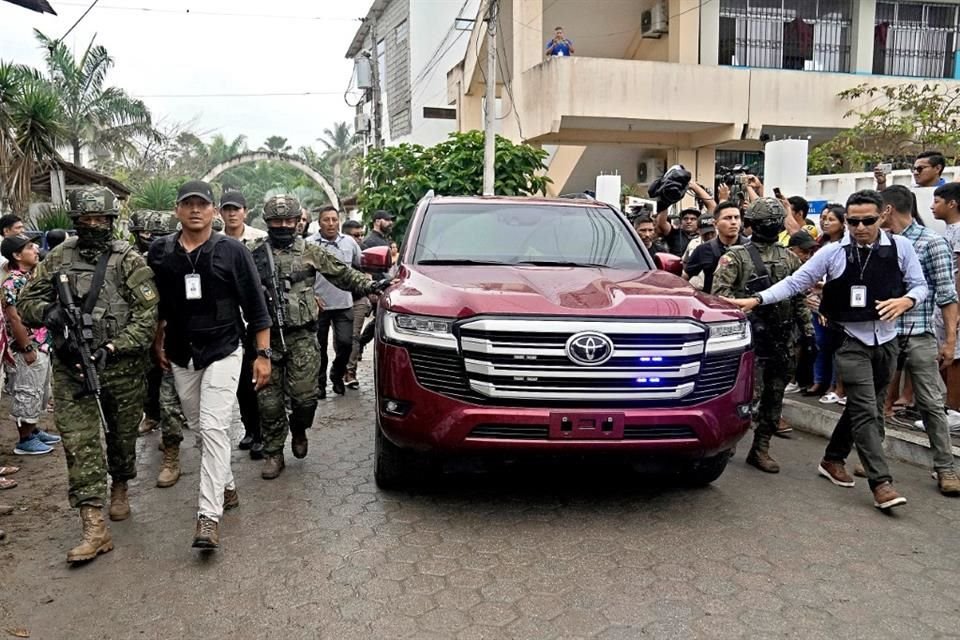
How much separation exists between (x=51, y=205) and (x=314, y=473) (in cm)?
1195

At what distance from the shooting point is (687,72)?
15.6 m

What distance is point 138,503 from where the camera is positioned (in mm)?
4629

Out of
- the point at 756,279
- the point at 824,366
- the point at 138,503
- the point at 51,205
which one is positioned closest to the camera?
the point at 138,503

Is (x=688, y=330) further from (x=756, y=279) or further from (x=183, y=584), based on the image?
(x=183, y=584)

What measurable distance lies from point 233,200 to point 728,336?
3792 mm

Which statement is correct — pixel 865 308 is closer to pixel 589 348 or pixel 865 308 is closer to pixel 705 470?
pixel 705 470

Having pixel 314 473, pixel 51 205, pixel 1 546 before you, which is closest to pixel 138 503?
pixel 1 546

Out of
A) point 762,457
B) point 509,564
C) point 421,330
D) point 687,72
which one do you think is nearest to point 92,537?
point 421,330

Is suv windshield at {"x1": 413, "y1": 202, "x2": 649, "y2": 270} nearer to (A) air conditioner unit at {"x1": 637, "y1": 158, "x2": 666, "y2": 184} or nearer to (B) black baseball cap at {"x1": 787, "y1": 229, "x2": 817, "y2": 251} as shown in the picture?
(B) black baseball cap at {"x1": 787, "y1": 229, "x2": 817, "y2": 251}

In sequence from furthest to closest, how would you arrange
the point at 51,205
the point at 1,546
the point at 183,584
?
the point at 51,205 < the point at 1,546 < the point at 183,584

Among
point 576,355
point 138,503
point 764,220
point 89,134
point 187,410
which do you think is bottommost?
point 138,503

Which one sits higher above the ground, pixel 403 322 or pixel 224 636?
pixel 403 322

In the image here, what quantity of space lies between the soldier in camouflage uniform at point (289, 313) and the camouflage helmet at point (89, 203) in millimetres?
1210

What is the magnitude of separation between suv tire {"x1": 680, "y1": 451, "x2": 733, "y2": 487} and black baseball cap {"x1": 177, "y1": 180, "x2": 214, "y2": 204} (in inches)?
120
